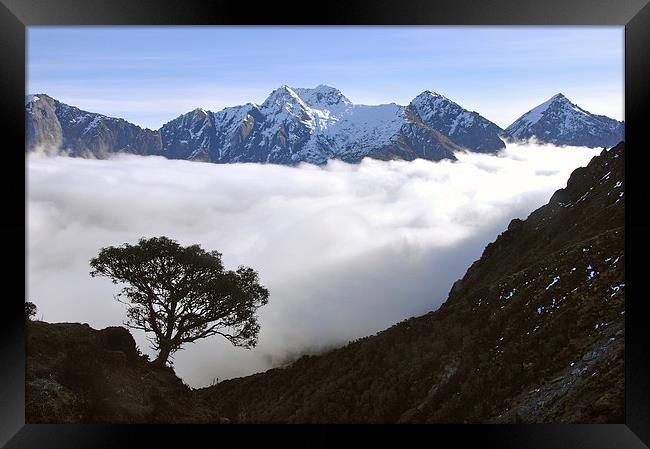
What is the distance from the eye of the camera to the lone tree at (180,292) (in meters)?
10.1

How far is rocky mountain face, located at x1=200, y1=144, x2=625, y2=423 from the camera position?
7535 millimetres

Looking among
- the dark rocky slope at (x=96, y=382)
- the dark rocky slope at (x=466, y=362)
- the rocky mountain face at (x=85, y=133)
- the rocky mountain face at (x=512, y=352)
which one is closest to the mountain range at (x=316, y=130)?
the rocky mountain face at (x=85, y=133)

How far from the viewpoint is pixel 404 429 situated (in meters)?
4.55

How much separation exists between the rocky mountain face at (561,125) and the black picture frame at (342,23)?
857 inches

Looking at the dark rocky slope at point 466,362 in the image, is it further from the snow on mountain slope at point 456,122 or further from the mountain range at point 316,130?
the snow on mountain slope at point 456,122

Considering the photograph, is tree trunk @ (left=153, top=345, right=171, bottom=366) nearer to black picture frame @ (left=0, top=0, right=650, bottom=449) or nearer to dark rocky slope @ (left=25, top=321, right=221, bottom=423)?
dark rocky slope @ (left=25, top=321, right=221, bottom=423)

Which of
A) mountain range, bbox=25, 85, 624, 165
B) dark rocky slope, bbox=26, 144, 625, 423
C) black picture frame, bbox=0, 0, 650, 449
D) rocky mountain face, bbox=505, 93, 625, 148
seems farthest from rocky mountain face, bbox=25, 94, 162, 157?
rocky mountain face, bbox=505, 93, 625, 148

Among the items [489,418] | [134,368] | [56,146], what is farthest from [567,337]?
[56,146]

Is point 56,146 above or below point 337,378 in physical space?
above

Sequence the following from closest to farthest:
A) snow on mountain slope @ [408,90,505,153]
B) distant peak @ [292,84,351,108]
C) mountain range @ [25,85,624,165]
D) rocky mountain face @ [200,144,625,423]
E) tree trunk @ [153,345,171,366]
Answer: rocky mountain face @ [200,144,625,423], tree trunk @ [153,345,171,366], mountain range @ [25,85,624,165], distant peak @ [292,84,351,108], snow on mountain slope @ [408,90,505,153]

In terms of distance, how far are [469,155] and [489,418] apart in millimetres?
24157

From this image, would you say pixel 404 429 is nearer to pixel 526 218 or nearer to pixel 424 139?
pixel 526 218

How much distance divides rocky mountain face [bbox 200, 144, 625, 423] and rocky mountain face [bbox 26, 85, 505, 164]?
13655 millimetres

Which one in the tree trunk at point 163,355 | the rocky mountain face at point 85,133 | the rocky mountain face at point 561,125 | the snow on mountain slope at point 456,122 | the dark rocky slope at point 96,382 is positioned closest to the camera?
the dark rocky slope at point 96,382
